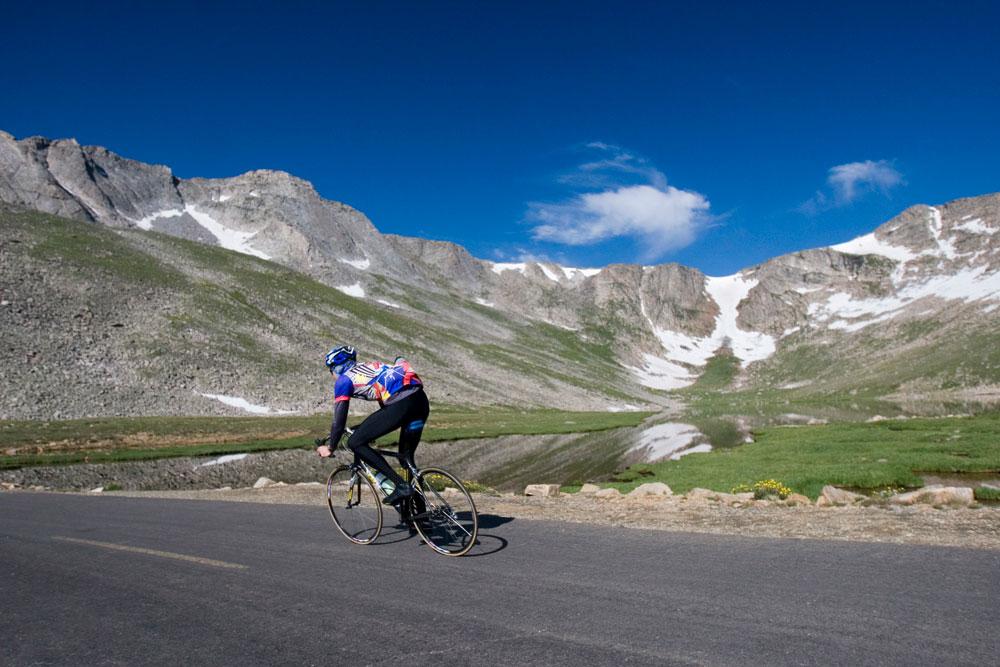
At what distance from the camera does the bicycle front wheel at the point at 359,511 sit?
12.7m

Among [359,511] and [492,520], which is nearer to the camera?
[359,511]

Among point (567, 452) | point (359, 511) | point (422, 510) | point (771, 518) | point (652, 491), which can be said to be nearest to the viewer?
point (422, 510)

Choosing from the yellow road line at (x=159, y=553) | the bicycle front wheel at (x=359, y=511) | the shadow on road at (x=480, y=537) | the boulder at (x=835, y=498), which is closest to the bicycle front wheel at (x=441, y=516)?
the shadow on road at (x=480, y=537)

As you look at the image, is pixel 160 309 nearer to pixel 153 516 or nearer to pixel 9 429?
pixel 9 429

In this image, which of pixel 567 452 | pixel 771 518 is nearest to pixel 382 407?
pixel 771 518

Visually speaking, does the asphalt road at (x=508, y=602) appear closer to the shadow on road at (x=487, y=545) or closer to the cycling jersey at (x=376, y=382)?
the shadow on road at (x=487, y=545)

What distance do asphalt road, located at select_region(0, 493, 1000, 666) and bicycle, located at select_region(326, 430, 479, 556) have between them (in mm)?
398

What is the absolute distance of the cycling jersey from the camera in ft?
38.4

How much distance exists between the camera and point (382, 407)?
11648 millimetres

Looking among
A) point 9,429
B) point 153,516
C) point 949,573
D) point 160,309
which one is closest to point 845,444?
point 949,573

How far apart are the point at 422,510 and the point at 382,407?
7.41 feet

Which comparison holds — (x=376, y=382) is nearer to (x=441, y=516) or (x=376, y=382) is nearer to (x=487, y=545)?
(x=441, y=516)

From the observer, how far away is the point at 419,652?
6.63 meters

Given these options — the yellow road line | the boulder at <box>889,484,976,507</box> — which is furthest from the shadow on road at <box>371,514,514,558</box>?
the boulder at <box>889,484,976,507</box>
